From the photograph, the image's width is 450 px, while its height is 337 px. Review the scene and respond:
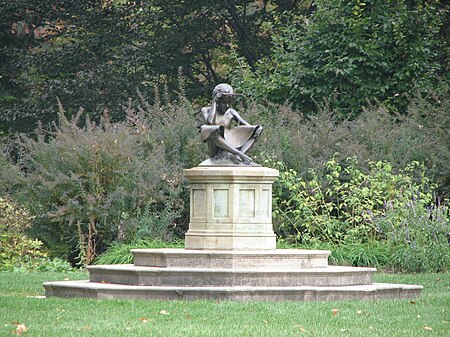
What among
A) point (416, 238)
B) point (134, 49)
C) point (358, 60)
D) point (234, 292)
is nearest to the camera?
point (234, 292)

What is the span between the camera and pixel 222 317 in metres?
10.7

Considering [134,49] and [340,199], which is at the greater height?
[134,49]

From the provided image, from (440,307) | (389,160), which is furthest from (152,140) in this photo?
(440,307)

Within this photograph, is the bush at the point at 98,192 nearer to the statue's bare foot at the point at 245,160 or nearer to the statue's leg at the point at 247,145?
the statue's leg at the point at 247,145

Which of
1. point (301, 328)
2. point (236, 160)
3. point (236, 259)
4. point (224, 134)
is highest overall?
point (224, 134)

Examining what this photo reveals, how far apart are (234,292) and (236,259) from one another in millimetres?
1099

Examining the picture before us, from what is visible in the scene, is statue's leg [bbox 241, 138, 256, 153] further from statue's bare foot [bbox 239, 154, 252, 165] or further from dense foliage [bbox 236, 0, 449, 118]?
dense foliage [bbox 236, 0, 449, 118]

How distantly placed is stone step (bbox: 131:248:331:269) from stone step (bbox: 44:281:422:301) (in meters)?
0.72

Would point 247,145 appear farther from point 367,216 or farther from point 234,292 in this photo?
point 367,216

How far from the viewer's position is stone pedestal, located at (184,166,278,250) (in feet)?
45.6

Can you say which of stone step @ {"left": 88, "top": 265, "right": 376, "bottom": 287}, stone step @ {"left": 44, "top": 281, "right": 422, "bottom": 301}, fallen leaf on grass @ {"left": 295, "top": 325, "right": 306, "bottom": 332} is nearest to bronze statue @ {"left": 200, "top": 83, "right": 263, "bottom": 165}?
stone step @ {"left": 88, "top": 265, "right": 376, "bottom": 287}

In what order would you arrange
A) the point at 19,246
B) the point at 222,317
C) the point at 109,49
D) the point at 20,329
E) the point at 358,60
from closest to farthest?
the point at 20,329 → the point at 222,317 → the point at 19,246 → the point at 358,60 → the point at 109,49

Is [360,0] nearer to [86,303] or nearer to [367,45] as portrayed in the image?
[367,45]

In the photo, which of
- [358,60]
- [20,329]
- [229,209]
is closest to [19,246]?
[229,209]
